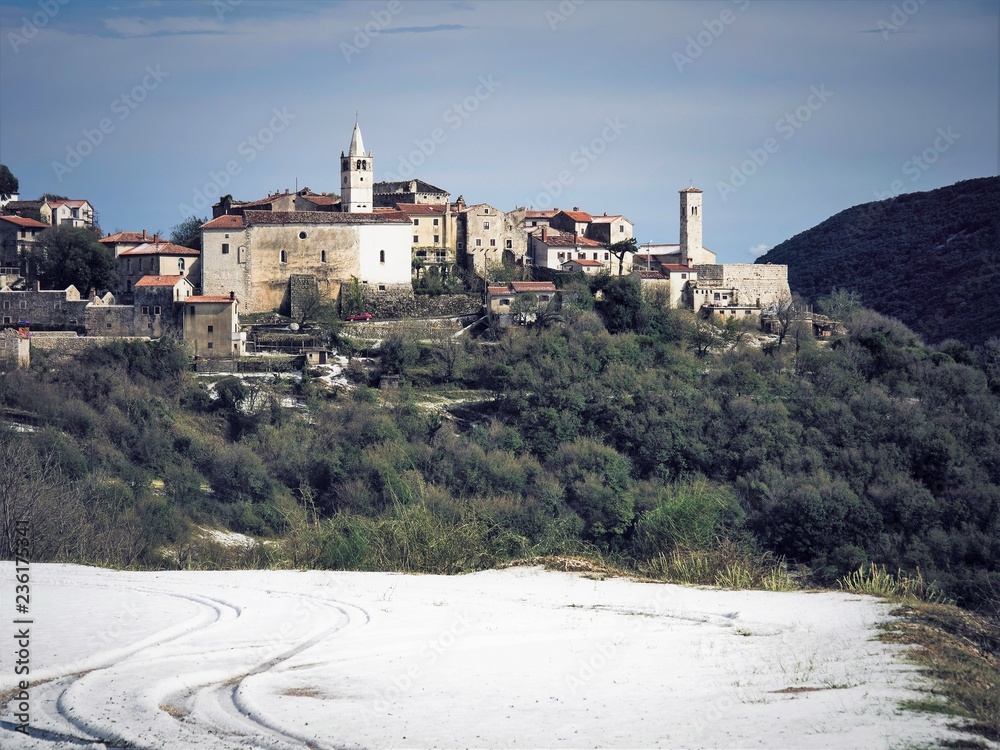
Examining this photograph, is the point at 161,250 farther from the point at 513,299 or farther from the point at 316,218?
the point at 513,299

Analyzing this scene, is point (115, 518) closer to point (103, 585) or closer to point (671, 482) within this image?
point (103, 585)

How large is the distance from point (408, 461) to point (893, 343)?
20232 mm

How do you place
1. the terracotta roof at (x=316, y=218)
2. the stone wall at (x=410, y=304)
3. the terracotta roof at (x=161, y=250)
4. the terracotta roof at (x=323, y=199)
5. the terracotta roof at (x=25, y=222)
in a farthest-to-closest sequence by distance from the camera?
the terracotta roof at (x=25, y=222) → the terracotta roof at (x=323, y=199) → the stone wall at (x=410, y=304) → the terracotta roof at (x=316, y=218) → the terracotta roof at (x=161, y=250)

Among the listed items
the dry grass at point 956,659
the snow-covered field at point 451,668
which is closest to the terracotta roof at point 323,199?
the snow-covered field at point 451,668

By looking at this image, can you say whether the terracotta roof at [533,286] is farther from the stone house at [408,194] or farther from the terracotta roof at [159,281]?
the terracotta roof at [159,281]

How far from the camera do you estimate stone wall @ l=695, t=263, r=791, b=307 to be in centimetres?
5034

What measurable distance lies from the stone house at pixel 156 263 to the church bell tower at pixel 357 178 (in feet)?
20.5

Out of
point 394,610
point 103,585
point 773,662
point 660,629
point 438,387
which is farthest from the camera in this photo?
point 438,387

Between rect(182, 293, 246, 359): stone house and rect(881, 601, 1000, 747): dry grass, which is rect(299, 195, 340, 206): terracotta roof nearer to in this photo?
rect(182, 293, 246, 359): stone house

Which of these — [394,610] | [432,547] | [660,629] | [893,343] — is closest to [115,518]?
[432,547]

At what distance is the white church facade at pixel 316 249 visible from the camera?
44.8m

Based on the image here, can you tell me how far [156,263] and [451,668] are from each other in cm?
3951

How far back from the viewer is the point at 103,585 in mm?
10828

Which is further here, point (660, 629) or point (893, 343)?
point (893, 343)
